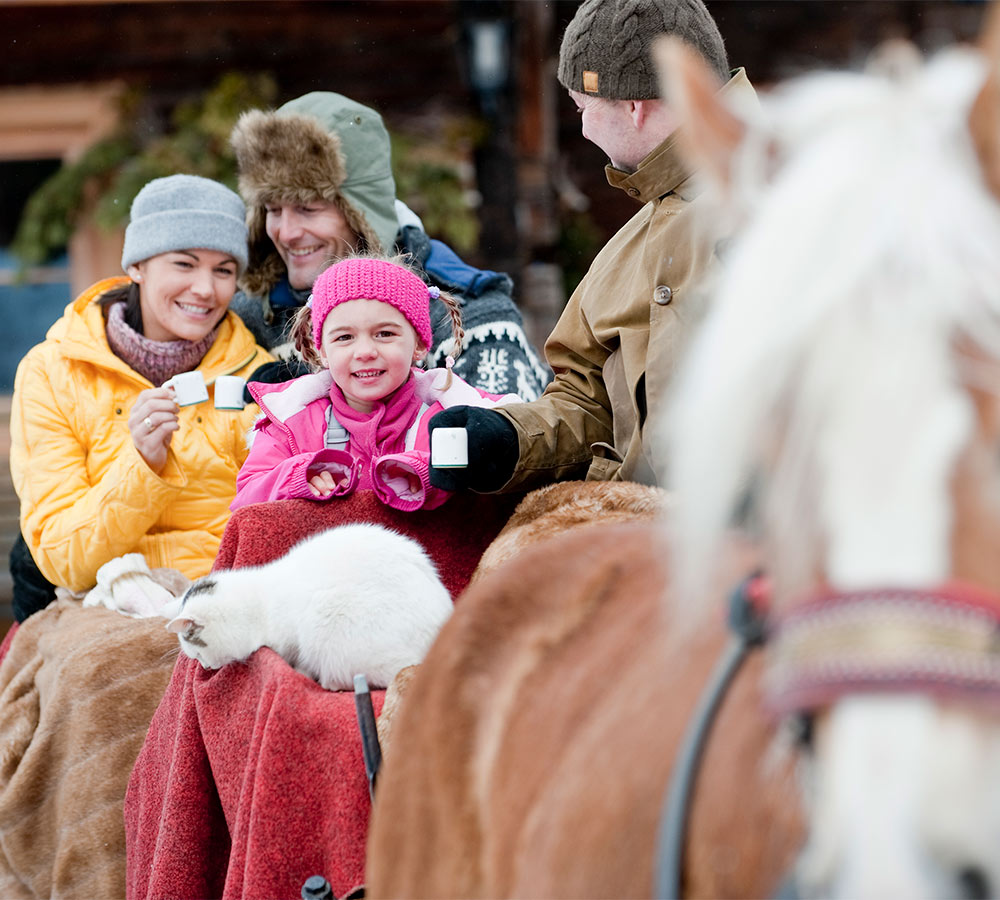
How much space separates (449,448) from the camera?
2.14 meters

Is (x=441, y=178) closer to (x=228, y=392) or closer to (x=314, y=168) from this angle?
(x=314, y=168)

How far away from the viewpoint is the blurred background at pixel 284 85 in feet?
20.3

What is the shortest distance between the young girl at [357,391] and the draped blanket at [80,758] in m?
0.42

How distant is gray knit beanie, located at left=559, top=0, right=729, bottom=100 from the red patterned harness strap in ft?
5.43

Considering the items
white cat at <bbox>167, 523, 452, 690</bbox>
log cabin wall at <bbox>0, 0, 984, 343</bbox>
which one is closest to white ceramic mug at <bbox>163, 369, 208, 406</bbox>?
white cat at <bbox>167, 523, 452, 690</bbox>

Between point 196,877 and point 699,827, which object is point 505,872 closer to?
point 699,827

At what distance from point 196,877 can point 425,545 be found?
0.73m

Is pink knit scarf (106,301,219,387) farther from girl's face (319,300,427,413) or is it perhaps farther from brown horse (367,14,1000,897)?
brown horse (367,14,1000,897)

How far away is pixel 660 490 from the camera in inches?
77.8

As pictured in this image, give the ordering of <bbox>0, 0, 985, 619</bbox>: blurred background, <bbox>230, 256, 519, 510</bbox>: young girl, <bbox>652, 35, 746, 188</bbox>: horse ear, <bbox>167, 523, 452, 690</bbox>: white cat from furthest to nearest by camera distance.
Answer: <bbox>0, 0, 985, 619</bbox>: blurred background < <bbox>230, 256, 519, 510</bbox>: young girl < <bbox>167, 523, 452, 690</bbox>: white cat < <bbox>652, 35, 746, 188</bbox>: horse ear

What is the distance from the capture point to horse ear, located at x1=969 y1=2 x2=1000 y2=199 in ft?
2.72

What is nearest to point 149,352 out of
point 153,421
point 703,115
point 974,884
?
point 153,421

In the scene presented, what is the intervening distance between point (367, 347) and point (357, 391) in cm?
10

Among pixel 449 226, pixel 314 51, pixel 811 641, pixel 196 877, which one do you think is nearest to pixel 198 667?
pixel 196 877
